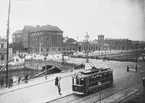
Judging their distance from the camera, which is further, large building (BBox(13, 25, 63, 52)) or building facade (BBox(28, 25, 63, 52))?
building facade (BBox(28, 25, 63, 52))

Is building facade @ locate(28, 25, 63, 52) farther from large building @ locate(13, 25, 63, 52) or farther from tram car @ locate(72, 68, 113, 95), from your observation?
tram car @ locate(72, 68, 113, 95)

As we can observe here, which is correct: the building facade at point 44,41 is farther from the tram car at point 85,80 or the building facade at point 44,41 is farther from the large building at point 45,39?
the tram car at point 85,80

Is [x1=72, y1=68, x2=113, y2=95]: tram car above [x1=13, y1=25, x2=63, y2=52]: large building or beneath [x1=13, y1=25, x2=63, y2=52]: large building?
beneath

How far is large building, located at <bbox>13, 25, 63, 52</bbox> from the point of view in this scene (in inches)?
1518

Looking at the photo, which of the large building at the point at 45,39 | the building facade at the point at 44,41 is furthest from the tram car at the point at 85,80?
the building facade at the point at 44,41

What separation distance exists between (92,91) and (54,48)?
34.5 meters

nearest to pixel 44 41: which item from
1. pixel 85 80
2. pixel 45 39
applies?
pixel 45 39

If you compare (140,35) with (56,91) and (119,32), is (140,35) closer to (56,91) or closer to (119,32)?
(119,32)

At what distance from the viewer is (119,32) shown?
1207cm

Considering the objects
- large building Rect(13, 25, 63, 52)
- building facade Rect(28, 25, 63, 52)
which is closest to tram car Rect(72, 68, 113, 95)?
large building Rect(13, 25, 63, 52)

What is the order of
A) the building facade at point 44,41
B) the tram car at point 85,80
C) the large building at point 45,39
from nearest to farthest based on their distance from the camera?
the tram car at point 85,80
the large building at point 45,39
the building facade at point 44,41

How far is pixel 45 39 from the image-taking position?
4212 cm

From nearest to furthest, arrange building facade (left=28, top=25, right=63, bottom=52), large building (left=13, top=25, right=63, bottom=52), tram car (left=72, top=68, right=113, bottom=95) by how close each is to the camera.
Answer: tram car (left=72, top=68, right=113, bottom=95) → large building (left=13, top=25, right=63, bottom=52) → building facade (left=28, top=25, right=63, bottom=52)

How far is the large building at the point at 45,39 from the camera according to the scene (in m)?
38.6
